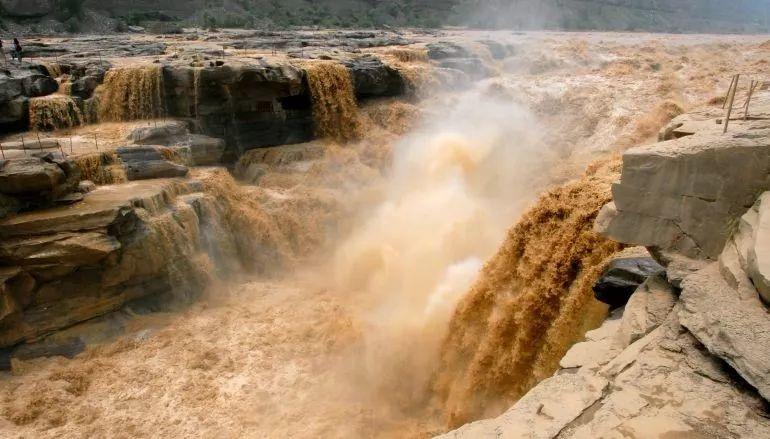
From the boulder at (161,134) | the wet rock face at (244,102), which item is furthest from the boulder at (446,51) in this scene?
the boulder at (161,134)

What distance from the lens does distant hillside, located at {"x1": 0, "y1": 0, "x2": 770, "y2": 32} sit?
2578 cm

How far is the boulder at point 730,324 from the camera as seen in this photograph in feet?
9.73

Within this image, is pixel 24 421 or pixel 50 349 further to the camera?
pixel 50 349

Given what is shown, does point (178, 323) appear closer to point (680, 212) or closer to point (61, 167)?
point (61, 167)

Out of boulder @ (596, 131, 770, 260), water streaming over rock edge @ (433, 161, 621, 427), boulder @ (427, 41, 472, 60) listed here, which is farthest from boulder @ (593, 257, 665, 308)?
boulder @ (427, 41, 472, 60)

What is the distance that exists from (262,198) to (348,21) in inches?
944

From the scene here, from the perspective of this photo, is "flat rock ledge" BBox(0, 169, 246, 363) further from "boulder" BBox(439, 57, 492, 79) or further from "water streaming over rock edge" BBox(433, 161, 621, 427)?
"boulder" BBox(439, 57, 492, 79)

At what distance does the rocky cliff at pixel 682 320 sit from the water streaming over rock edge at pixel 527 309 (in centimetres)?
81

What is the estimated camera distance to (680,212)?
416cm

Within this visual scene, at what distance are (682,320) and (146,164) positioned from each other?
29.3 feet

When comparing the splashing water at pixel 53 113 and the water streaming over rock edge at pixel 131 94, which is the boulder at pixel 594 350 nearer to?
the water streaming over rock edge at pixel 131 94

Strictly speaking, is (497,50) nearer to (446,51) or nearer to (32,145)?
(446,51)

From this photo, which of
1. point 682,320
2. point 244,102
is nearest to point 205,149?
point 244,102

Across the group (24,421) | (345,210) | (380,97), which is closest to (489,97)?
(380,97)
